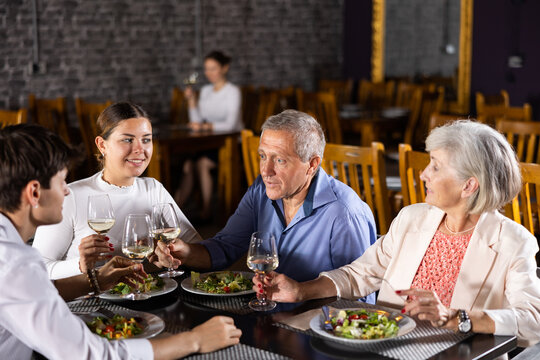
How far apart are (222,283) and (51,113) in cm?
422

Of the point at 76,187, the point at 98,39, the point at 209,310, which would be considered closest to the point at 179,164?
the point at 98,39

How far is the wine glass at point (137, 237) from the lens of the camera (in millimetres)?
1933

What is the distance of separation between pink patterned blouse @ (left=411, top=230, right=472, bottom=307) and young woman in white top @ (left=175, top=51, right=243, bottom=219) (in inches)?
147

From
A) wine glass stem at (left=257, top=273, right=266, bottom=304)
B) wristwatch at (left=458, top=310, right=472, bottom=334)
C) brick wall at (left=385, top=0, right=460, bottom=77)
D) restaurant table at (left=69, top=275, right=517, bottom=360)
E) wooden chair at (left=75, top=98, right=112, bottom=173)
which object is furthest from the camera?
brick wall at (left=385, top=0, right=460, bottom=77)

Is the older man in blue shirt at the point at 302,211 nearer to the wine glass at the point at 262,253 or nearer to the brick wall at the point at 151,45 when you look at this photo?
the wine glass at the point at 262,253

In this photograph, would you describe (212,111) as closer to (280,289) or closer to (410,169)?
(410,169)

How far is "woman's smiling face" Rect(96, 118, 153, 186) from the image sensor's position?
2.53m

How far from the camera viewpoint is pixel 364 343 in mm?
1645

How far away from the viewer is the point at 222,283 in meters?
→ 2.06

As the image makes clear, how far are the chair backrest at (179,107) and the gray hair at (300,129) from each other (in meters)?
4.61

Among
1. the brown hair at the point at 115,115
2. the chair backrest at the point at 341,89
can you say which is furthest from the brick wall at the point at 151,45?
the brown hair at the point at 115,115

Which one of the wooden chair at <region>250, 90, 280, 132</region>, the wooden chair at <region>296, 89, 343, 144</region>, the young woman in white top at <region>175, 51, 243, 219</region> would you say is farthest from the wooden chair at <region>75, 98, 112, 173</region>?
the wooden chair at <region>296, 89, 343, 144</region>

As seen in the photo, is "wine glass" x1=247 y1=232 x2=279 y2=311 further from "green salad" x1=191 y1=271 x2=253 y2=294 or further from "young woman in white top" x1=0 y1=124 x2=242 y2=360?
"young woman in white top" x1=0 y1=124 x2=242 y2=360

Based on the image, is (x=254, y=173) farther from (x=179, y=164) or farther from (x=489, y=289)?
(x=179, y=164)
